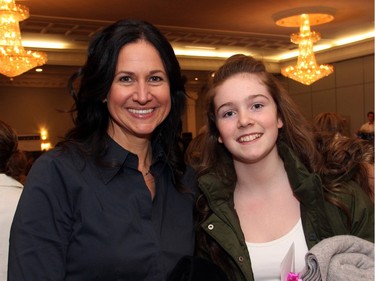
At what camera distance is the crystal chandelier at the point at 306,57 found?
28.6ft

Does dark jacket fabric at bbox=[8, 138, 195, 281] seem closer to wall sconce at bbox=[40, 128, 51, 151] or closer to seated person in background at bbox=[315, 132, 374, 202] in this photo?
seated person in background at bbox=[315, 132, 374, 202]

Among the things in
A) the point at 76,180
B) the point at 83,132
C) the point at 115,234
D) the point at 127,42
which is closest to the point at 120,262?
the point at 115,234

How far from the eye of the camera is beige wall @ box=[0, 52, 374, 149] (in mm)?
11805

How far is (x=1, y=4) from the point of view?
580 cm

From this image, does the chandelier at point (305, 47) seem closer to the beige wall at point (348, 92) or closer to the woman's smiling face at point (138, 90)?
the beige wall at point (348, 92)

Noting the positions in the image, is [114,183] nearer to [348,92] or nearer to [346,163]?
[346,163]

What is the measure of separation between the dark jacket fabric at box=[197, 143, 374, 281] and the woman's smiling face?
1.32 ft

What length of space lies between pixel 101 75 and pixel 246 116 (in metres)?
0.57

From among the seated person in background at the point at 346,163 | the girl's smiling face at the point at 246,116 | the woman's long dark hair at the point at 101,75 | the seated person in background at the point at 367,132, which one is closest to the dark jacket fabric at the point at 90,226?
the woman's long dark hair at the point at 101,75

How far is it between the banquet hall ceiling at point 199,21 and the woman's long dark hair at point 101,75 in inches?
214

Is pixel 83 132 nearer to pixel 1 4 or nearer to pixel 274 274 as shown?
pixel 274 274

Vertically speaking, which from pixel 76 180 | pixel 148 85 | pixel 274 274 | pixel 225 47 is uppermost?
pixel 225 47

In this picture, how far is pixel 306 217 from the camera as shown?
176 centimetres

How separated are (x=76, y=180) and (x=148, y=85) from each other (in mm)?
438
